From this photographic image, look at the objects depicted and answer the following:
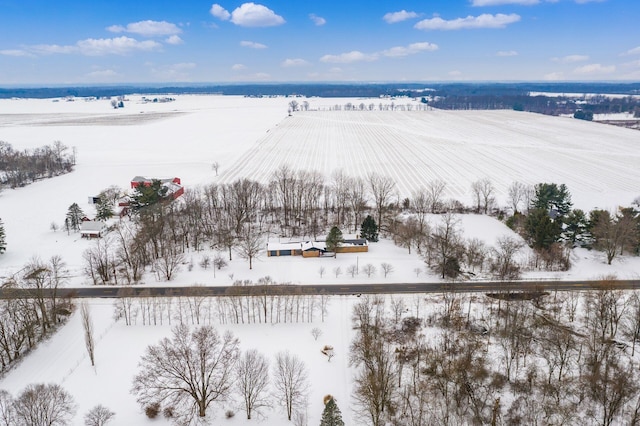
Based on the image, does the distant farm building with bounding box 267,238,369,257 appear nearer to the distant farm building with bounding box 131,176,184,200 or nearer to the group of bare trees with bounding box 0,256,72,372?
the group of bare trees with bounding box 0,256,72,372

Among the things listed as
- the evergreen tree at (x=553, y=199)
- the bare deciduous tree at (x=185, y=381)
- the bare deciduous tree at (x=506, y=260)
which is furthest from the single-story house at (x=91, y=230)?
the evergreen tree at (x=553, y=199)

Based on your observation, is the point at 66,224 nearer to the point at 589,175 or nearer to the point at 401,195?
the point at 401,195

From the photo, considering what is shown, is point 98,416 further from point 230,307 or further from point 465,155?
point 465,155

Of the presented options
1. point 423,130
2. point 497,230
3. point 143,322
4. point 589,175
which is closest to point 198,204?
point 143,322

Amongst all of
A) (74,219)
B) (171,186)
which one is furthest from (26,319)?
(171,186)

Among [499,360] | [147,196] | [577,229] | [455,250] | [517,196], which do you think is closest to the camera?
[499,360]

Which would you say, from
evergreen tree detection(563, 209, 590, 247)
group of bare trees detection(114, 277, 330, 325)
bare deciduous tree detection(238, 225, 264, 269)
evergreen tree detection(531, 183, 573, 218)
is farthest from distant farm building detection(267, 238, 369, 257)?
evergreen tree detection(531, 183, 573, 218)
